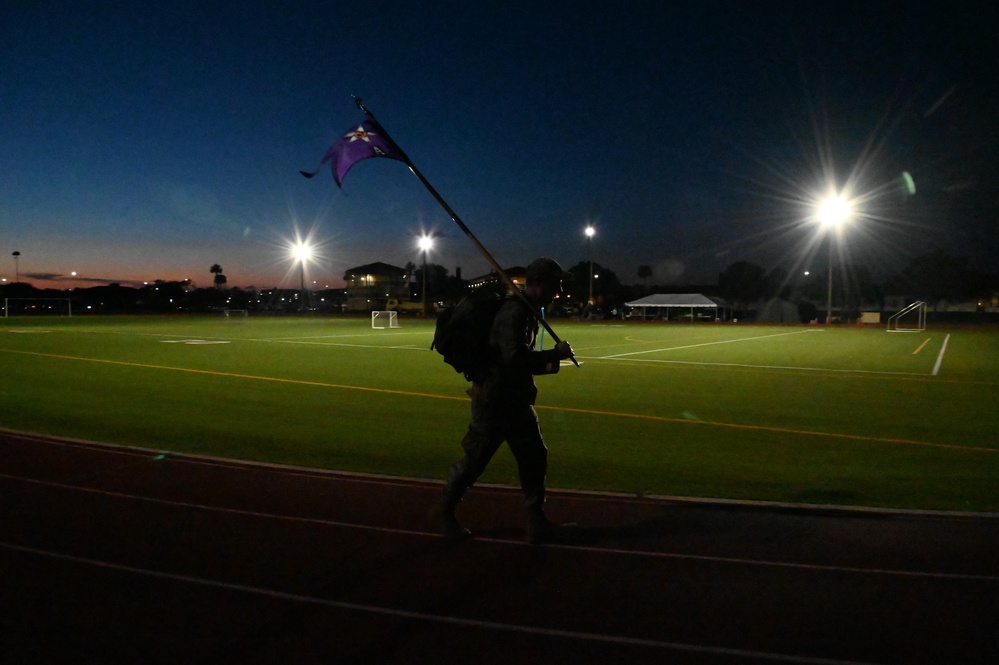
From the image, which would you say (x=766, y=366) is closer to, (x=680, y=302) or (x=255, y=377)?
(x=255, y=377)

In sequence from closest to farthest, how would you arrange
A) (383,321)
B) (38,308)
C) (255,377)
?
1. (255,377)
2. (383,321)
3. (38,308)

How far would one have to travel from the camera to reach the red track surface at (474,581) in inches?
145

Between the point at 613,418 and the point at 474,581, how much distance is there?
23.2 ft

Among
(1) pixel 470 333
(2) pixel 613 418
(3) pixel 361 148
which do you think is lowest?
(2) pixel 613 418

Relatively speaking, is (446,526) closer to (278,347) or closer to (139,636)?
(139,636)

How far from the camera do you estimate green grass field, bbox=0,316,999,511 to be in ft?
24.5

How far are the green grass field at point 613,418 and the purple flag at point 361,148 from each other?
10.6ft

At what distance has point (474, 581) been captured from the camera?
4496 millimetres

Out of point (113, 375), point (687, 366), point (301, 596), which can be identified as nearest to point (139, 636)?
point (301, 596)

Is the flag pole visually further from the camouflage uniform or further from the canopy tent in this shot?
the canopy tent

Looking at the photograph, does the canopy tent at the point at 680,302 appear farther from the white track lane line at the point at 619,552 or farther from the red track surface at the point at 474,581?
the white track lane line at the point at 619,552

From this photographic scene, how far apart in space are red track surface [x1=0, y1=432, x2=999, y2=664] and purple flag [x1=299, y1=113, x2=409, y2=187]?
288cm

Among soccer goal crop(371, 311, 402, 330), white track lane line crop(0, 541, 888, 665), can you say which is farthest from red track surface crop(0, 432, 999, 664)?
soccer goal crop(371, 311, 402, 330)

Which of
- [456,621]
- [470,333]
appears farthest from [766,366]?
[456,621]
